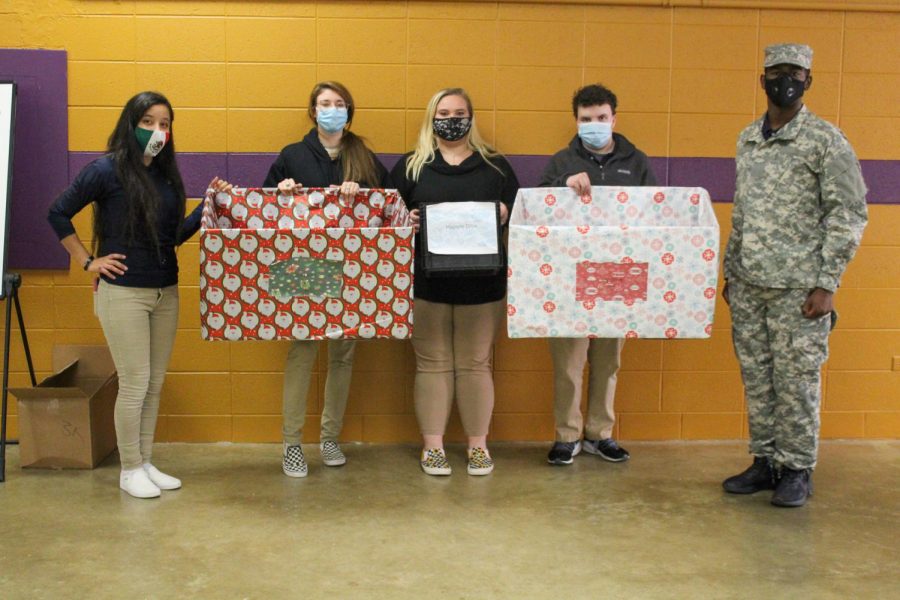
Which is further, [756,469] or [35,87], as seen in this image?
[35,87]

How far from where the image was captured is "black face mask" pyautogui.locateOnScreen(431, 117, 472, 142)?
12.1ft

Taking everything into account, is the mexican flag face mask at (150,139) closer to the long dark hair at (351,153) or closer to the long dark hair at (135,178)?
the long dark hair at (135,178)

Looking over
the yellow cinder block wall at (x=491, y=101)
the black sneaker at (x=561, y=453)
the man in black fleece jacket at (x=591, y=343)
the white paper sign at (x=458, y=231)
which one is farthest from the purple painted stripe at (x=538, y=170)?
the black sneaker at (x=561, y=453)

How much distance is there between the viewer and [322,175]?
3.70 m

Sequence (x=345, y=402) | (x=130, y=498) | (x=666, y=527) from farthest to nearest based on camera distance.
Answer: (x=345, y=402) < (x=130, y=498) < (x=666, y=527)

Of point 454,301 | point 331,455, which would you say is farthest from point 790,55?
point 331,455

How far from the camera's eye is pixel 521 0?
406 centimetres

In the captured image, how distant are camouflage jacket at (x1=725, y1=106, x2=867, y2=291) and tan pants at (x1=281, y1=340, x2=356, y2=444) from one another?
166cm

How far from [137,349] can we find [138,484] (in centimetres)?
52

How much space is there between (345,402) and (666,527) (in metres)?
1.47

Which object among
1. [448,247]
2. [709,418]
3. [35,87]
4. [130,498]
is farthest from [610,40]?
[130,498]

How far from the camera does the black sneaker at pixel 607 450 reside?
4.01 m

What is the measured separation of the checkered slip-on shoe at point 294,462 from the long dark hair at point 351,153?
1.13m

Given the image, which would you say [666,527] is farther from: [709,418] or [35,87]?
[35,87]
